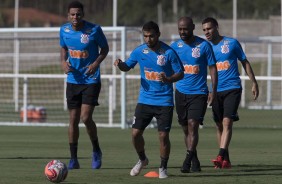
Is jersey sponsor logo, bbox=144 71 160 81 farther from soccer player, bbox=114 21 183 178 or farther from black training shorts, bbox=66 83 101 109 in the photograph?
black training shorts, bbox=66 83 101 109

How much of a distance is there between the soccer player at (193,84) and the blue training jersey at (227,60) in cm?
92

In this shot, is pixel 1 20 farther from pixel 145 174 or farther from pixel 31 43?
pixel 145 174

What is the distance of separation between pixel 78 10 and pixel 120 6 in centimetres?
5763

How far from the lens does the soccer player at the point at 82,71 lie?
631 inches


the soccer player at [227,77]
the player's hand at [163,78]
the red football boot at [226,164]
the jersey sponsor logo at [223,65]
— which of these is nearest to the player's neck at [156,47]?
the player's hand at [163,78]

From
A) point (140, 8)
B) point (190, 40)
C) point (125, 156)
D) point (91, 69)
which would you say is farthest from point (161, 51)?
point (140, 8)

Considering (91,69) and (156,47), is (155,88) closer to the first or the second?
(156,47)

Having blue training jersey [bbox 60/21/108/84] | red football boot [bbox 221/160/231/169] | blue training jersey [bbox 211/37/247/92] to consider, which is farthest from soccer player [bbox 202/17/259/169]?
blue training jersey [bbox 60/21/108/84]

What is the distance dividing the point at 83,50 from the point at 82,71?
31 centimetres

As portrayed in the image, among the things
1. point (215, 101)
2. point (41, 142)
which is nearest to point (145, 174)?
point (215, 101)

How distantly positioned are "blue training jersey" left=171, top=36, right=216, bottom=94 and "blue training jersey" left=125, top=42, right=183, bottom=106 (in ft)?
3.02

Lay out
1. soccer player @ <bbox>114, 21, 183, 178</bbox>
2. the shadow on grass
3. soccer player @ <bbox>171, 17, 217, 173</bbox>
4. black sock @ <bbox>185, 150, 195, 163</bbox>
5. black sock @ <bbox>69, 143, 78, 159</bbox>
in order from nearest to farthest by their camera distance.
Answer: soccer player @ <bbox>114, 21, 183, 178</bbox> → the shadow on grass → black sock @ <bbox>185, 150, 195, 163</bbox> → soccer player @ <bbox>171, 17, 217, 173</bbox> → black sock @ <bbox>69, 143, 78, 159</bbox>

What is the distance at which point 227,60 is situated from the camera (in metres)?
16.7

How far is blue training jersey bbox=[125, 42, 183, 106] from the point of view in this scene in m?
14.7
